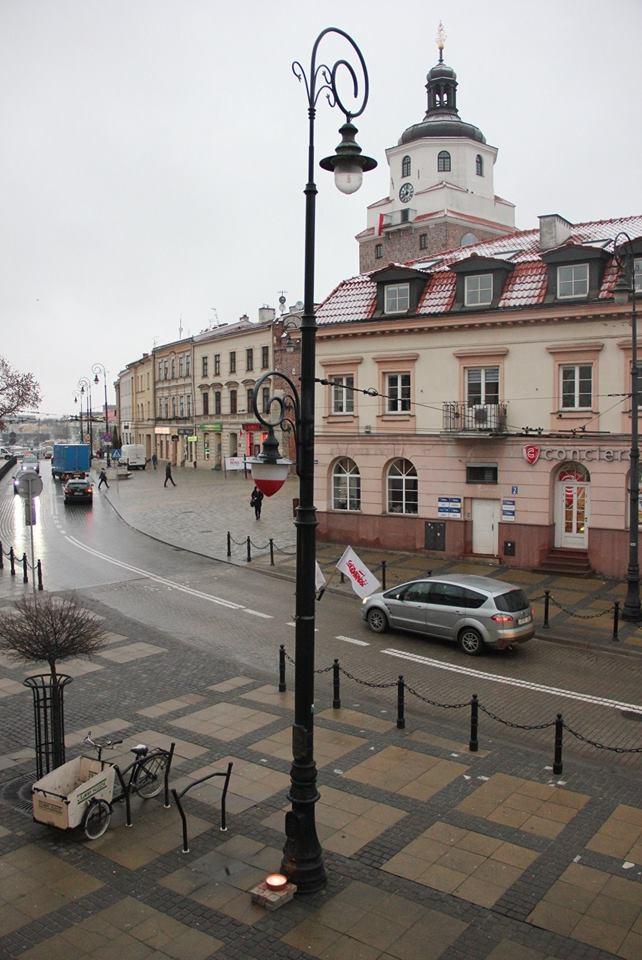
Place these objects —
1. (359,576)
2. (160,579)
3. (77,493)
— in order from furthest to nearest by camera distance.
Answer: (77,493), (160,579), (359,576)

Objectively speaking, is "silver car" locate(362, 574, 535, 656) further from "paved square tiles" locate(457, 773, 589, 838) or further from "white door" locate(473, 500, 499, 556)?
"white door" locate(473, 500, 499, 556)

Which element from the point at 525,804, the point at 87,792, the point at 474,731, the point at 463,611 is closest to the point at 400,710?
the point at 474,731

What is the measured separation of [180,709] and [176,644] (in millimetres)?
4356

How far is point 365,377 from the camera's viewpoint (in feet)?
97.7

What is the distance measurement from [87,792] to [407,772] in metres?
4.41

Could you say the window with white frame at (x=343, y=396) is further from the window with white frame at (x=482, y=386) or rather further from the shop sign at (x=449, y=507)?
the shop sign at (x=449, y=507)

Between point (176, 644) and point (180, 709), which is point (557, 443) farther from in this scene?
point (180, 709)

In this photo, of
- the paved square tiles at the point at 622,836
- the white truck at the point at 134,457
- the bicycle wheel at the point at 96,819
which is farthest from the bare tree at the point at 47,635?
the white truck at the point at 134,457

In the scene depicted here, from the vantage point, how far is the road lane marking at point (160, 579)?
2231cm

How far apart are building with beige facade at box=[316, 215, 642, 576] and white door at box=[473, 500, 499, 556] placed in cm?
4

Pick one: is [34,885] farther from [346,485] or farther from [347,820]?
[346,485]

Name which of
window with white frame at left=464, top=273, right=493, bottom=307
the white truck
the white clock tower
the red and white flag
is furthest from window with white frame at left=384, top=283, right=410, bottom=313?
the white truck

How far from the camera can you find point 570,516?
1032 inches

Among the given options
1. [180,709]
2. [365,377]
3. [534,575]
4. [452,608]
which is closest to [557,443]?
[534,575]
